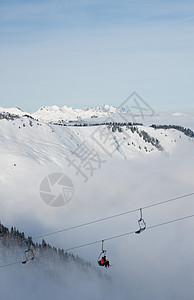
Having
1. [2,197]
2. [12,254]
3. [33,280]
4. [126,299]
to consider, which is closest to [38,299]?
[33,280]

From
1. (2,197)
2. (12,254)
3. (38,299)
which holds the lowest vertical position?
(38,299)

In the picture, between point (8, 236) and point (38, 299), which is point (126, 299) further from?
point (8, 236)

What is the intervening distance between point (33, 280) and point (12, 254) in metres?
20.6

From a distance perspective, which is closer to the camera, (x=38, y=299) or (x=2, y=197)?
(x=38, y=299)

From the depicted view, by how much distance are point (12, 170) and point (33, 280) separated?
223 feet

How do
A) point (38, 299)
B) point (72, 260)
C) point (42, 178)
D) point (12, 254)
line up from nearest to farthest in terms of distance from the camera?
point (12, 254) → point (38, 299) → point (72, 260) → point (42, 178)

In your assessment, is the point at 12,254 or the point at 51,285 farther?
the point at 51,285

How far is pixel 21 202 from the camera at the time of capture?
17462 centimetres

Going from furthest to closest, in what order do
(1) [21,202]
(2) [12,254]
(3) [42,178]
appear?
(3) [42,178]
(1) [21,202]
(2) [12,254]

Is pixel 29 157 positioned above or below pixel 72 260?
above

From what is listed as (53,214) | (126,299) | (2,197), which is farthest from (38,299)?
(126,299)

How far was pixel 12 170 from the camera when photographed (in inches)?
7121

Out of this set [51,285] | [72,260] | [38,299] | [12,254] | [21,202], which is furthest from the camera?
[21,202]

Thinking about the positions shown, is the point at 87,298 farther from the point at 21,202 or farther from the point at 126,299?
the point at 21,202
